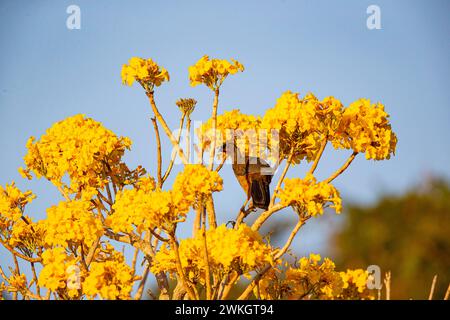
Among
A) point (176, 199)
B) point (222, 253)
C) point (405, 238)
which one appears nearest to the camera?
point (176, 199)

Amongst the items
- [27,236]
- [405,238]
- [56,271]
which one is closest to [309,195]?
[56,271]

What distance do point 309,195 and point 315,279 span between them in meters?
0.98

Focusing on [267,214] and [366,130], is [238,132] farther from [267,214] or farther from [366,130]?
[366,130]

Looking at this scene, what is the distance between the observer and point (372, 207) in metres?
23.5

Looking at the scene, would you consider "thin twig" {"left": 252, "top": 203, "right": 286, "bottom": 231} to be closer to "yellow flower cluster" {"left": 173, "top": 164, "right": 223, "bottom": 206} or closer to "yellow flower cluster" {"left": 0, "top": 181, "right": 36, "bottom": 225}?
"yellow flower cluster" {"left": 173, "top": 164, "right": 223, "bottom": 206}

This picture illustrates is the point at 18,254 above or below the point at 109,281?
above

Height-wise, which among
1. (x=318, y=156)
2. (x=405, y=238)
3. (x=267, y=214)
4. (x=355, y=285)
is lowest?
(x=405, y=238)

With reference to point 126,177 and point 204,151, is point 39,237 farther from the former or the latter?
point 204,151

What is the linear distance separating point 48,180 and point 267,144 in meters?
1.91

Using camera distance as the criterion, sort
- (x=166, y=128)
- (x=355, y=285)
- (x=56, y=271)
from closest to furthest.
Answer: (x=56, y=271) < (x=355, y=285) < (x=166, y=128)

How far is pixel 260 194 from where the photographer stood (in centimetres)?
664

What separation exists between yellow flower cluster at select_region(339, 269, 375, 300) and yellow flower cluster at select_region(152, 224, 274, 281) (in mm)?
896

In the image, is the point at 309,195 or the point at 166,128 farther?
the point at 166,128

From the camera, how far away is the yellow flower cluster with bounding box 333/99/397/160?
6258mm
